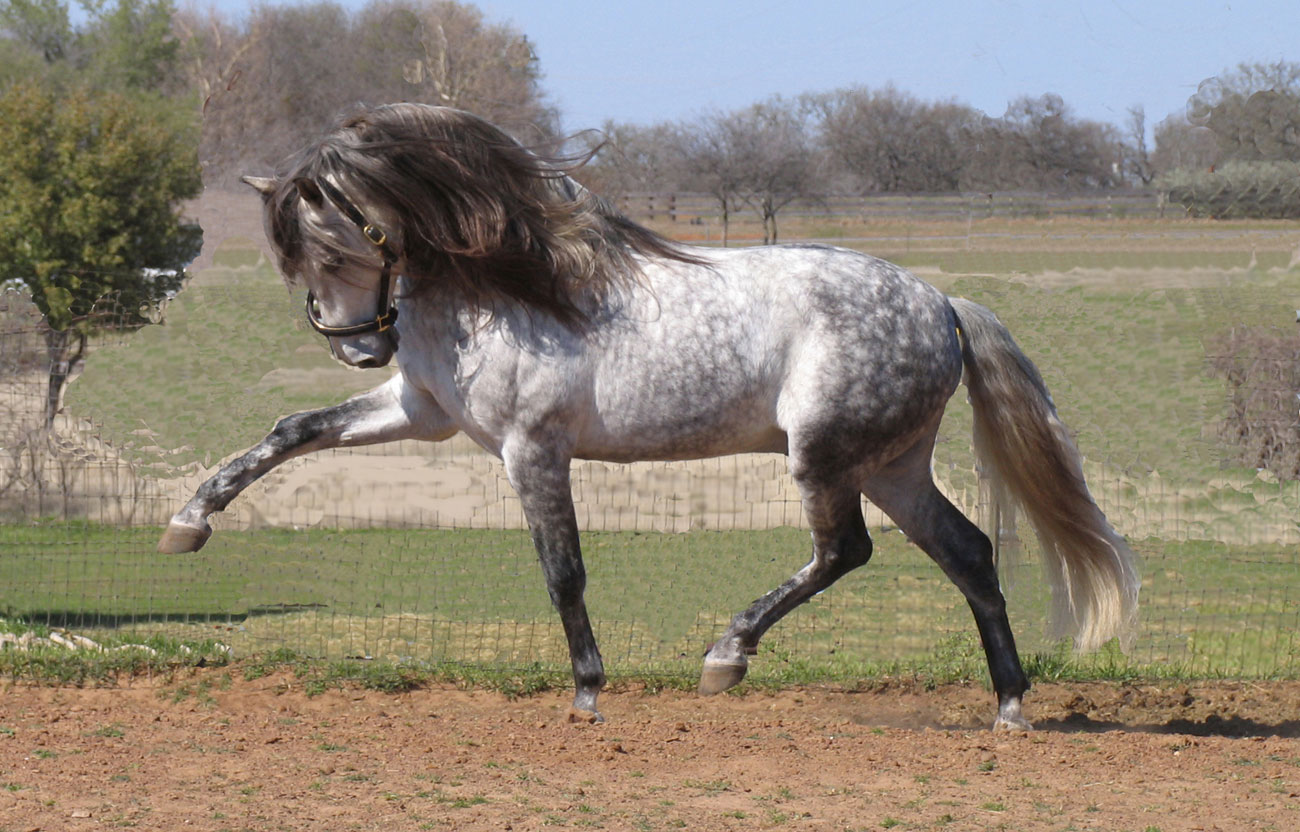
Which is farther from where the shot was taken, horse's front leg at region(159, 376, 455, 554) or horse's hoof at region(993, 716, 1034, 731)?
horse's hoof at region(993, 716, 1034, 731)

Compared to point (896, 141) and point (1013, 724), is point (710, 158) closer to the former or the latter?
point (896, 141)

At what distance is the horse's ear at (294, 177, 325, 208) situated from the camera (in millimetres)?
4672

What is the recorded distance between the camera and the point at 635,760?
461cm

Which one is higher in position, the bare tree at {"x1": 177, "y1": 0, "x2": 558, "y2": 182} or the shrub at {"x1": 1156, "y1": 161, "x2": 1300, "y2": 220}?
the bare tree at {"x1": 177, "y1": 0, "x2": 558, "y2": 182}

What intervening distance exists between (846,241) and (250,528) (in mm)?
19679

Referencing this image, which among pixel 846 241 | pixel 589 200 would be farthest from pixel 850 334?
pixel 846 241

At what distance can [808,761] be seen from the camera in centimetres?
465

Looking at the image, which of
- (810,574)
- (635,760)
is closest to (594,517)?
(810,574)

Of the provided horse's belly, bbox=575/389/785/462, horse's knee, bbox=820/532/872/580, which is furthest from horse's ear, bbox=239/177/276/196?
horse's knee, bbox=820/532/872/580

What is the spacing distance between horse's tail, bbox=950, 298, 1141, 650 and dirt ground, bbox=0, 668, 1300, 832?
51 centimetres

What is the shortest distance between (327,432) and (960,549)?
2332 mm

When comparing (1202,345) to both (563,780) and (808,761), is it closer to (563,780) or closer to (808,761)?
(808,761)

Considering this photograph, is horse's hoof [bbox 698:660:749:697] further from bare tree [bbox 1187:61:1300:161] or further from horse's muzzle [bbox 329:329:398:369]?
bare tree [bbox 1187:61:1300:161]

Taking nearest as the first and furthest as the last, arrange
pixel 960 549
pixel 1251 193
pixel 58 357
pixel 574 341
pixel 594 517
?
pixel 574 341
pixel 960 549
pixel 58 357
pixel 594 517
pixel 1251 193
